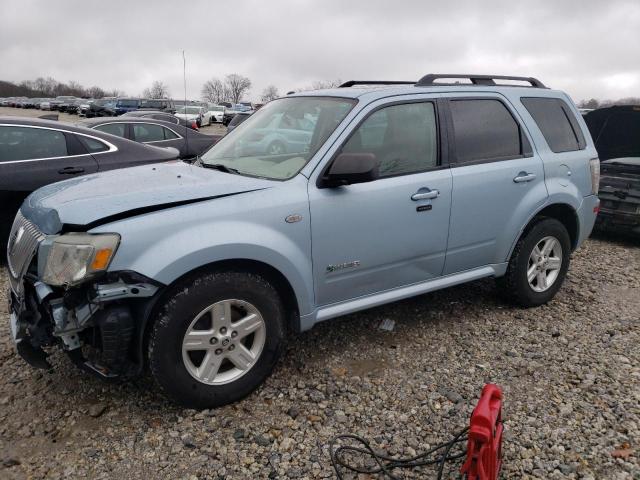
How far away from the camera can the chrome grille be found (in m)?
2.77

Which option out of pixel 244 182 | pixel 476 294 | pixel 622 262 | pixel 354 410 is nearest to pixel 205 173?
pixel 244 182

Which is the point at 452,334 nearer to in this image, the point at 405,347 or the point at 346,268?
the point at 405,347

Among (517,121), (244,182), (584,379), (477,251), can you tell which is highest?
(517,121)

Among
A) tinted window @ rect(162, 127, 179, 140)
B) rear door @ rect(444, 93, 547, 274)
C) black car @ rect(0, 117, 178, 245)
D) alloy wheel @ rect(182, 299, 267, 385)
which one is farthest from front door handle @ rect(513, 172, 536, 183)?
tinted window @ rect(162, 127, 179, 140)

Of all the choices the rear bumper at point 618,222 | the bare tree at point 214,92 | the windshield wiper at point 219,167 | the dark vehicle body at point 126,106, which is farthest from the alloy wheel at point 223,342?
the bare tree at point 214,92

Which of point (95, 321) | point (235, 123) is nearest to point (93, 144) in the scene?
point (235, 123)

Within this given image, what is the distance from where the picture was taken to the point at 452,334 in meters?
4.00

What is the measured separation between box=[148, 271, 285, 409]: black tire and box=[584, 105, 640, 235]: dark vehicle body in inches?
216

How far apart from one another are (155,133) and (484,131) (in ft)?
24.2

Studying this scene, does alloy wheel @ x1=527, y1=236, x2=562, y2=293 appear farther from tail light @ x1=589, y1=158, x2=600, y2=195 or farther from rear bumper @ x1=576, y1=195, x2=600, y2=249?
tail light @ x1=589, y1=158, x2=600, y2=195

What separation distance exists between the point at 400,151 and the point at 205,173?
130 cm

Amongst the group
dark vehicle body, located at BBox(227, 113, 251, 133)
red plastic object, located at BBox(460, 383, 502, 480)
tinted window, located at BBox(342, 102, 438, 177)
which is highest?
dark vehicle body, located at BBox(227, 113, 251, 133)

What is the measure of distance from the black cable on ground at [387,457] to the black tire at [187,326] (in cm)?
62

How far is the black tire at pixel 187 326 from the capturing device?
266cm
